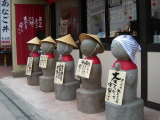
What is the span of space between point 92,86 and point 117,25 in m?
2.76

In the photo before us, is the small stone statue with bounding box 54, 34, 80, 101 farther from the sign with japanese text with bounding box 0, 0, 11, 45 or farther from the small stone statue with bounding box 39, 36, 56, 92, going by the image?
the sign with japanese text with bounding box 0, 0, 11, 45

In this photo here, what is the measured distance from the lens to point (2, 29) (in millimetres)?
11555

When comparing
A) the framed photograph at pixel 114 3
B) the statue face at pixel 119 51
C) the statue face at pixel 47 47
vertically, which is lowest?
the statue face at pixel 119 51

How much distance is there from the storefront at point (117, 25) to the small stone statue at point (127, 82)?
1.17 metres

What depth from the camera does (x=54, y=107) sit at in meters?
5.36

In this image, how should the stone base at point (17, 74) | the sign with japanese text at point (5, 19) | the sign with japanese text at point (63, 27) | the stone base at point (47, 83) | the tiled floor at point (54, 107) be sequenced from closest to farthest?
the tiled floor at point (54, 107) → the stone base at point (47, 83) → the sign with japanese text at point (63, 27) → the stone base at point (17, 74) → the sign with japanese text at point (5, 19)

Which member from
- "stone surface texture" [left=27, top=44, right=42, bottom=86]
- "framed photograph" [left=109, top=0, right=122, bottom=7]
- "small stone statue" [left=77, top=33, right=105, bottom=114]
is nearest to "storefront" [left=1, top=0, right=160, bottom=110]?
"framed photograph" [left=109, top=0, right=122, bottom=7]

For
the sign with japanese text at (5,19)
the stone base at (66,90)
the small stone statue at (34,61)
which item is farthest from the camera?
the sign with japanese text at (5,19)

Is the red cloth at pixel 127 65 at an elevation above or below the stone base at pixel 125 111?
above

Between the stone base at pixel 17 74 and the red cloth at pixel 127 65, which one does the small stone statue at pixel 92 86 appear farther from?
the stone base at pixel 17 74

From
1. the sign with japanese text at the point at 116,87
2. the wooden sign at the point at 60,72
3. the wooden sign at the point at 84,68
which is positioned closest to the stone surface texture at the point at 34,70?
the wooden sign at the point at 60,72

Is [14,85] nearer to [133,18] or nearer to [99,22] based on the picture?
[99,22]

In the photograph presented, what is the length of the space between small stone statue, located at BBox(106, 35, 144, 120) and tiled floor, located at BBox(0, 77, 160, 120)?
27.3 inches

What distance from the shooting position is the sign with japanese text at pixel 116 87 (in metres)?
3.81
